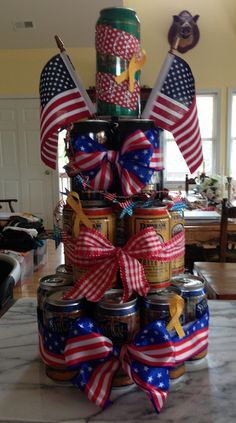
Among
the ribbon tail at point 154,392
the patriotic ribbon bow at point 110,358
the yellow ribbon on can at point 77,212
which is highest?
the yellow ribbon on can at point 77,212

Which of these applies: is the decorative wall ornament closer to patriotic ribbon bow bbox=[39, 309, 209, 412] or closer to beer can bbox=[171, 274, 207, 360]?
beer can bbox=[171, 274, 207, 360]

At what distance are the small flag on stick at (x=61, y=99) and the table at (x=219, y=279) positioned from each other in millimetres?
992

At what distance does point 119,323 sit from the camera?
29.8 inches

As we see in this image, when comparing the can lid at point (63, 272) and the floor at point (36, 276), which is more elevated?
the can lid at point (63, 272)

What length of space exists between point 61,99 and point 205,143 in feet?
17.7

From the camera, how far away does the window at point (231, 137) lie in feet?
19.1

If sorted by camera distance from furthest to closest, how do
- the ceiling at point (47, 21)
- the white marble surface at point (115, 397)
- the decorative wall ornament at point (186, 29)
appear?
the decorative wall ornament at point (186, 29) → the ceiling at point (47, 21) → the white marble surface at point (115, 397)

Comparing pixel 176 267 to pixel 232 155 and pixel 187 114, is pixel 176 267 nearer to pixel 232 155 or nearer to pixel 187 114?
pixel 187 114

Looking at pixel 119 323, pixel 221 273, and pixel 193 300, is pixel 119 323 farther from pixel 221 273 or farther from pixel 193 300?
pixel 221 273

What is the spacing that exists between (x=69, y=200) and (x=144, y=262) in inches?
8.2

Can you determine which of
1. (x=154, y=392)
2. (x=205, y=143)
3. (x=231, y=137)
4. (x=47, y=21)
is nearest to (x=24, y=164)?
(x=47, y=21)

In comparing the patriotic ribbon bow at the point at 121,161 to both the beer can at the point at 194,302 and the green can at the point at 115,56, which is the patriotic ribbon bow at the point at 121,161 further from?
the beer can at the point at 194,302

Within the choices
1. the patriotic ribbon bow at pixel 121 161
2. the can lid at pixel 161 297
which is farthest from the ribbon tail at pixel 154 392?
the patriotic ribbon bow at pixel 121 161

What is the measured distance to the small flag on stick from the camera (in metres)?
0.91
